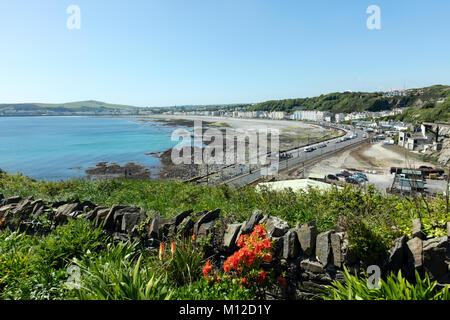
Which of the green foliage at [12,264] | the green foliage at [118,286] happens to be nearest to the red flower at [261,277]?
the green foliage at [118,286]

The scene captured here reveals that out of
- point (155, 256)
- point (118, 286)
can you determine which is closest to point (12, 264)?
point (155, 256)

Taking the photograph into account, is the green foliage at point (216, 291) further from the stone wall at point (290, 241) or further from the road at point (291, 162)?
the road at point (291, 162)

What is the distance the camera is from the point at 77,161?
1930 inches

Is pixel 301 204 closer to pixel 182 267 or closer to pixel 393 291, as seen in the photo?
pixel 393 291

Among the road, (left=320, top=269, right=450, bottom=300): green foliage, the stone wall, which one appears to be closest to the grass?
the stone wall

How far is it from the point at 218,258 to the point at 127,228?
211 centimetres

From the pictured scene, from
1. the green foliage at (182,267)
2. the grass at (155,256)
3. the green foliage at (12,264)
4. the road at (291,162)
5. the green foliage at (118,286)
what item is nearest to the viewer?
the green foliage at (118,286)

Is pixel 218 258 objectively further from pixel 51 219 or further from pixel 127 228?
pixel 51 219

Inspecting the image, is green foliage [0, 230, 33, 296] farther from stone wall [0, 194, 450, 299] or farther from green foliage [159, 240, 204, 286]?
green foliage [159, 240, 204, 286]

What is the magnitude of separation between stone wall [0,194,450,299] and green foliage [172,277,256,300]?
2.50ft

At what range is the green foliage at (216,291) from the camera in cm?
309

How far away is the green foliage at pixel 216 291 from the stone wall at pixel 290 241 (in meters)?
0.76

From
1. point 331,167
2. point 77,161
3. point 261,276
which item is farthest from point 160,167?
point 261,276

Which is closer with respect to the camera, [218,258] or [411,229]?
[411,229]
